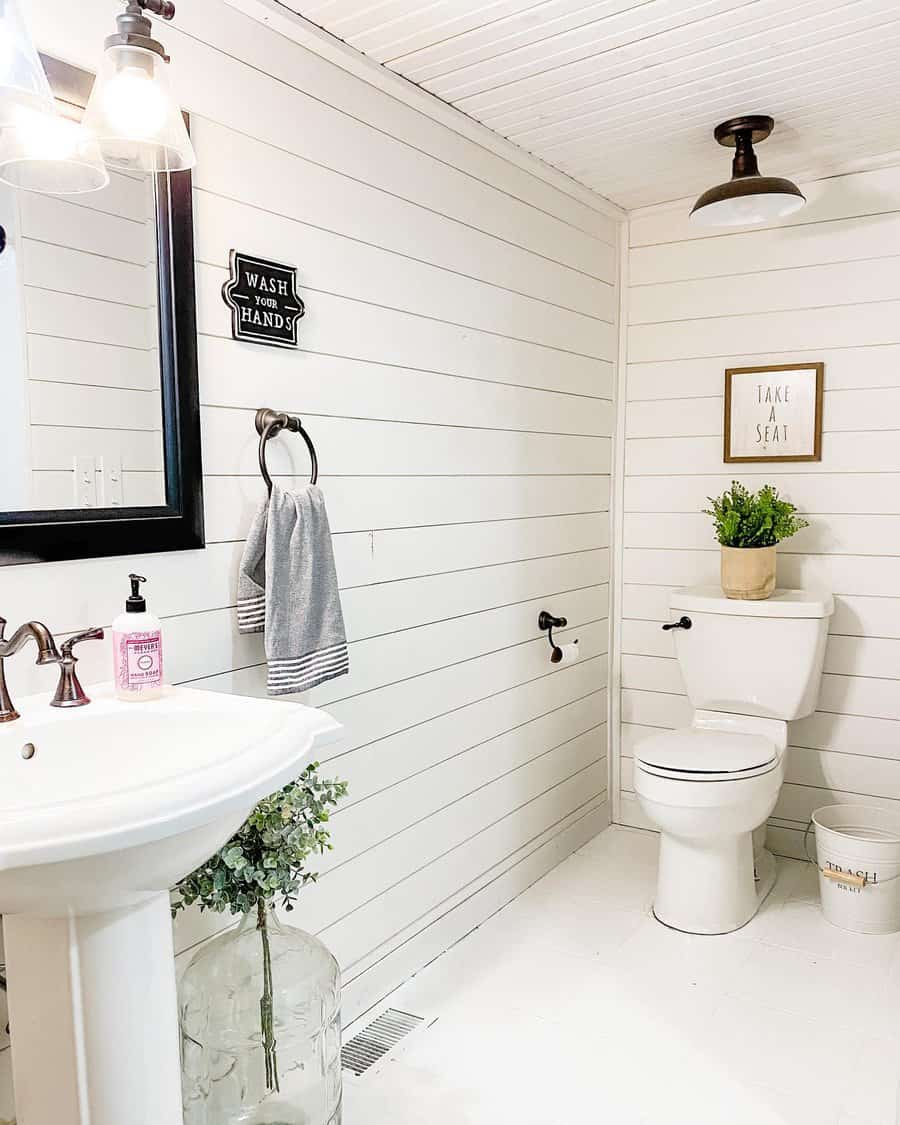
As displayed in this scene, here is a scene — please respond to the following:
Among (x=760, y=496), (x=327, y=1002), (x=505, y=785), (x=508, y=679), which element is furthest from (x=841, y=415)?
(x=327, y=1002)

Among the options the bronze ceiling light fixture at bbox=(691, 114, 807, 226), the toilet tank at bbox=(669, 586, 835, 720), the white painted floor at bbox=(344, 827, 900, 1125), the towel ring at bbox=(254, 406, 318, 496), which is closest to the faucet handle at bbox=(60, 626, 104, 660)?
the towel ring at bbox=(254, 406, 318, 496)

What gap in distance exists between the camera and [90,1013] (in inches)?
50.0

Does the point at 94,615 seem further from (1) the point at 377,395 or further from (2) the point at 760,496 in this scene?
(2) the point at 760,496

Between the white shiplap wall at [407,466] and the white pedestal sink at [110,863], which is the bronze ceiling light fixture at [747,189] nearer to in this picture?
the white shiplap wall at [407,466]

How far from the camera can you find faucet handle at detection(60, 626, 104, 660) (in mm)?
1472

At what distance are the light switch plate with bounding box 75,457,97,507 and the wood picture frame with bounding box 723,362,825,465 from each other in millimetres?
2151

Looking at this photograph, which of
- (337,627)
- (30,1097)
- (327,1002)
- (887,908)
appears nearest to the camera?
(30,1097)

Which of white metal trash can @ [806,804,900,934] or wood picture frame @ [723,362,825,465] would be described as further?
wood picture frame @ [723,362,825,465]

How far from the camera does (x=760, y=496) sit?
2930mm

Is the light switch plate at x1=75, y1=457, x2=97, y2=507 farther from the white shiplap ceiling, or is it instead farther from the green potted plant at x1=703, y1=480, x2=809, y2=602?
the green potted plant at x1=703, y1=480, x2=809, y2=602

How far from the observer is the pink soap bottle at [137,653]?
1.55 meters

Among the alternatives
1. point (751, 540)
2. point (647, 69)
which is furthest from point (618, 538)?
point (647, 69)

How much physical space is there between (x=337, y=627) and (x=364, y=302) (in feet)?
2.48

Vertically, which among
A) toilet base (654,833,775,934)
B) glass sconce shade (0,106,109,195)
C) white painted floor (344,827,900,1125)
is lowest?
white painted floor (344,827,900,1125)
